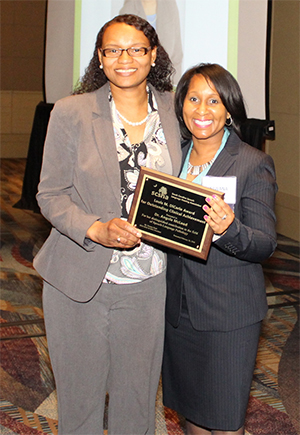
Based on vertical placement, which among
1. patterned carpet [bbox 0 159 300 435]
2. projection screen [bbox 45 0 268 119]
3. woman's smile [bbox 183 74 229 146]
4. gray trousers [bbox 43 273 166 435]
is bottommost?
patterned carpet [bbox 0 159 300 435]

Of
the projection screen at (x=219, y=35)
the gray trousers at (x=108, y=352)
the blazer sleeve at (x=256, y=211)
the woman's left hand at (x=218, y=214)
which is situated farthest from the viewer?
the projection screen at (x=219, y=35)

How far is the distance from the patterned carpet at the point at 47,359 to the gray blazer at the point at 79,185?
1.42 meters

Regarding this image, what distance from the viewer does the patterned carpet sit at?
3.19 metres

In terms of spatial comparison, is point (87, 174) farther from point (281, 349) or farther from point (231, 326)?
point (281, 349)

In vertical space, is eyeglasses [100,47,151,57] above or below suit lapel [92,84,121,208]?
above

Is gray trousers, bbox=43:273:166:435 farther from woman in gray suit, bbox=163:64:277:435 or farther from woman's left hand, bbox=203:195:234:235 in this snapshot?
woman's left hand, bbox=203:195:234:235

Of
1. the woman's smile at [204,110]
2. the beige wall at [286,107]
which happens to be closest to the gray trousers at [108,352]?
the woman's smile at [204,110]

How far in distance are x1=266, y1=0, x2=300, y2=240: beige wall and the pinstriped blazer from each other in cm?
488

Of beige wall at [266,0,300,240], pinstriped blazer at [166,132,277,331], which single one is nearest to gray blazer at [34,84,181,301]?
pinstriped blazer at [166,132,277,331]

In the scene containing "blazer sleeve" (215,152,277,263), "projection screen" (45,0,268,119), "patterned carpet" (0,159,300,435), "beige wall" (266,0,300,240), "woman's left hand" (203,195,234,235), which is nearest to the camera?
"woman's left hand" (203,195,234,235)

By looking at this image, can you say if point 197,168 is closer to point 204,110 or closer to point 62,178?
point 204,110

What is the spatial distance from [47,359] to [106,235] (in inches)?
91.2

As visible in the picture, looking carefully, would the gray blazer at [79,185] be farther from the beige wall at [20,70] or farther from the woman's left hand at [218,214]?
the beige wall at [20,70]

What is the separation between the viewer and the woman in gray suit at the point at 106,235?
2.01m
